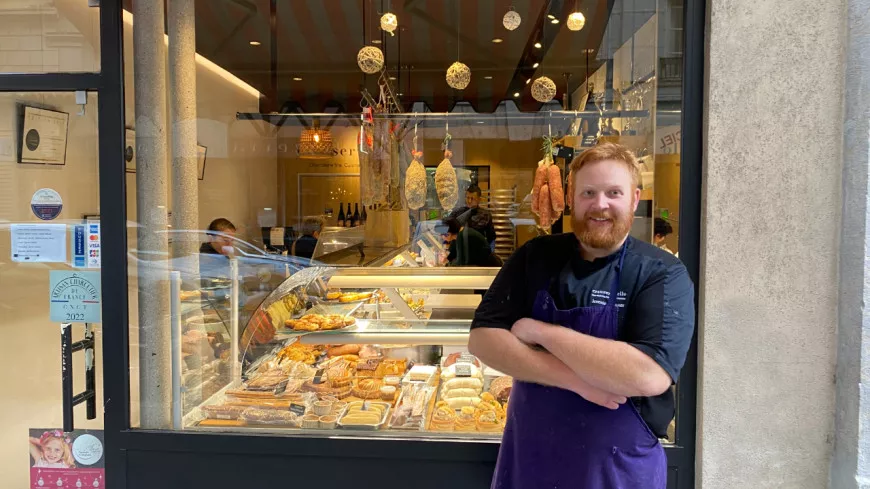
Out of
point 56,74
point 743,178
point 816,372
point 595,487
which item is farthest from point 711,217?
point 56,74

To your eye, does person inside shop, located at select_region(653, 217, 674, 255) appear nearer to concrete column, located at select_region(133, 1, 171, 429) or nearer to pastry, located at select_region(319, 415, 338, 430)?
pastry, located at select_region(319, 415, 338, 430)

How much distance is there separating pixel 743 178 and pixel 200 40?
396cm

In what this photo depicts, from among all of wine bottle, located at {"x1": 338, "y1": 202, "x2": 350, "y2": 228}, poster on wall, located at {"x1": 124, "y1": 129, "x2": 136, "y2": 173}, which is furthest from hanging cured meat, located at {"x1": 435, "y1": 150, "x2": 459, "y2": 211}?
wine bottle, located at {"x1": 338, "y1": 202, "x2": 350, "y2": 228}

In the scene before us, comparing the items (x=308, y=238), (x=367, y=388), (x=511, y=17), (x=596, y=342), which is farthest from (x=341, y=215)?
(x=596, y=342)

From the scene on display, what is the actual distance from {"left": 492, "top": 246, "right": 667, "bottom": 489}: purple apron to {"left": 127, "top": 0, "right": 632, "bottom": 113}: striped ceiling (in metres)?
2.63

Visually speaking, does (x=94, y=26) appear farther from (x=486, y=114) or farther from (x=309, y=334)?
(x=486, y=114)

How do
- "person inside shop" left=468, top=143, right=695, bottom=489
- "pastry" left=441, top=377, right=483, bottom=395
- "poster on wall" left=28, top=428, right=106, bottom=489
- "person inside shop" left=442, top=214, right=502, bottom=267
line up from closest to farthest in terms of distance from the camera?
"person inside shop" left=468, top=143, right=695, bottom=489 → "poster on wall" left=28, top=428, right=106, bottom=489 → "pastry" left=441, top=377, right=483, bottom=395 → "person inside shop" left=442, top=214, right=502, bottom=267

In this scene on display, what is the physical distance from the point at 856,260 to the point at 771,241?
312 mm

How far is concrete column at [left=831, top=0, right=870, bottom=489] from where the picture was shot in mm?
2287

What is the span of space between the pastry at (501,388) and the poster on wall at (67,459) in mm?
2111

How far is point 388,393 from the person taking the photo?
3.45 meters

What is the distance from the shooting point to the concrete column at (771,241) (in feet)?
7.79

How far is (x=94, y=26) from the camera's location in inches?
111

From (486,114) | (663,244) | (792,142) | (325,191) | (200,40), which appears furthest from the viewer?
(325,191)
